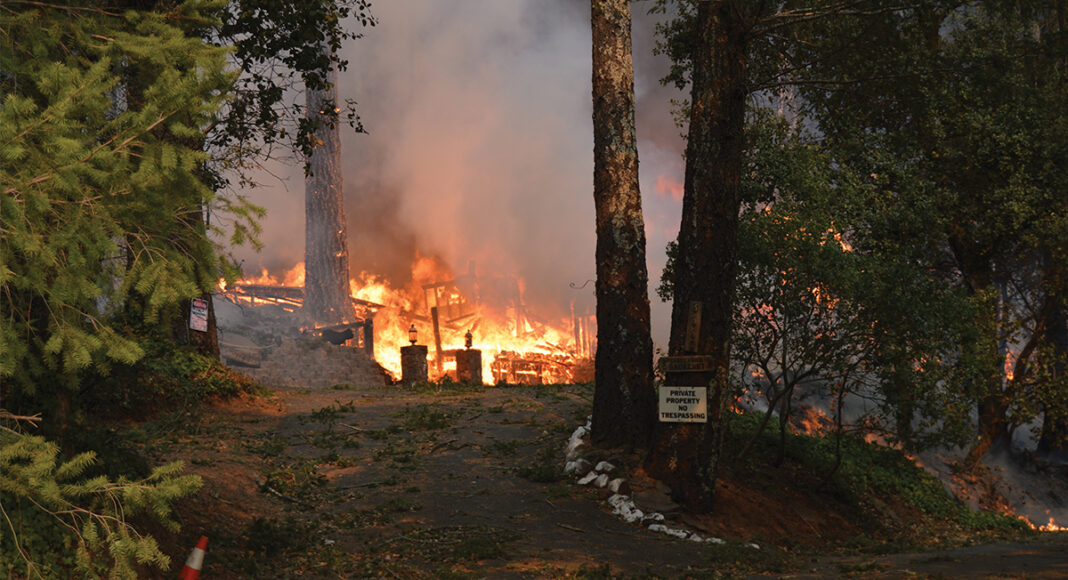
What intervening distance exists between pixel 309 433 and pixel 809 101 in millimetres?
13599

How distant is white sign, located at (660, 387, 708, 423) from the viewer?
1000 centimetres

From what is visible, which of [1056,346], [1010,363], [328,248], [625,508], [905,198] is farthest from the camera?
[328,248]

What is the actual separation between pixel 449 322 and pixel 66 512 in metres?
34.0

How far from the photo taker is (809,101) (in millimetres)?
20047

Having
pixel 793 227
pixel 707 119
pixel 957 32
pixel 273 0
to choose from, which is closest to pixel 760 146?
pixel 793 227

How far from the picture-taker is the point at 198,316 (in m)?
15.8

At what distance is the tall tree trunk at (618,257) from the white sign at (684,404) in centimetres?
120

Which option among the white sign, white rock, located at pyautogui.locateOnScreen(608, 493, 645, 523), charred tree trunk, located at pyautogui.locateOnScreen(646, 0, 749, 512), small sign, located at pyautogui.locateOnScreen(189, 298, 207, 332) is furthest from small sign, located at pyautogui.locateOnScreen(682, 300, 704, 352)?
small sign, located at pyautogui.locateOnScreen(189, 298, 207, 332)

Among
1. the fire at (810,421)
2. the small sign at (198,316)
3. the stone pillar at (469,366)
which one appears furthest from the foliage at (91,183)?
the stone pillar at (469,366)

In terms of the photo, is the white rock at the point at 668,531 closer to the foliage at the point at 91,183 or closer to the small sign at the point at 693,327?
the small sign at the point at 693,327

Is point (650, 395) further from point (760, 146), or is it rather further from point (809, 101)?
point (809, 101)

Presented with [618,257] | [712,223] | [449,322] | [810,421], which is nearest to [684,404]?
[712,223]

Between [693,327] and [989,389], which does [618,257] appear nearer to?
[693,327]

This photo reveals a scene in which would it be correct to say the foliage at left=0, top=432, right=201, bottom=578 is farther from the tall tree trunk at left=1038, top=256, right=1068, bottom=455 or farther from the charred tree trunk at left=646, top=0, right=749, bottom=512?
the tall tree trunk at left=1038, top=256, right=1068, bottom=455
